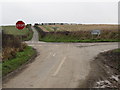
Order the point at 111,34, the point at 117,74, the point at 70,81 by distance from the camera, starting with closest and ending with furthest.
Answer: the point at 70,81, the point at 117,74, the point at 111,34

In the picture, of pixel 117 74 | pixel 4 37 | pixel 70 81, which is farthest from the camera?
pixel 4 37

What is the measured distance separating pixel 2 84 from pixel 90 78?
4.33 m

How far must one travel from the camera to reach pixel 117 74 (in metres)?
13.4

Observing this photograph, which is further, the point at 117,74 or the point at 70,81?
the point at 117,74

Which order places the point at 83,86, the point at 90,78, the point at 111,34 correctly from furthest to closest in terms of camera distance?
the point at 111,34, the point at 90,78, the point at 83,86

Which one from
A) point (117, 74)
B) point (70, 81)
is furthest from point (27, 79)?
point (117, 74)

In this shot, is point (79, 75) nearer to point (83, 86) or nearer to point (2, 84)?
point (83, 86)

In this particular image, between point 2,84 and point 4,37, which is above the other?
point 4,37

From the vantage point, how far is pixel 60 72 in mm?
13773

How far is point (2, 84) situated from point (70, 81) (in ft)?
10.3

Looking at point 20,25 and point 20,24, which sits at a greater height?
point 20,24

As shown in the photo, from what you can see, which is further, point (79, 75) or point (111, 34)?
point (111, 34)

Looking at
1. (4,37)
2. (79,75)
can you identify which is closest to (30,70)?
(79,75)

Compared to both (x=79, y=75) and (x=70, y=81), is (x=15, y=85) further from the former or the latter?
(x=79, y=75)
